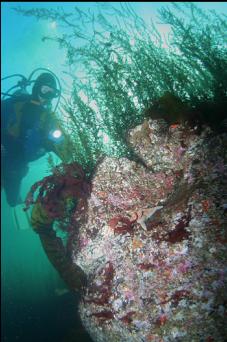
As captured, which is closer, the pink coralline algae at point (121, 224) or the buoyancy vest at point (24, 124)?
the pink coralline algae at point (121, 224)

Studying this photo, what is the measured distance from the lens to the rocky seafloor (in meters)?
3.00

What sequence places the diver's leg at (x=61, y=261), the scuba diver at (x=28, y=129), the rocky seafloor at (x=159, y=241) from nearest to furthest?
the rocky seafloor at (x=159, y=241), the diver's leg at (x=61, y=261), the scuba diver at (x=28, y=129)

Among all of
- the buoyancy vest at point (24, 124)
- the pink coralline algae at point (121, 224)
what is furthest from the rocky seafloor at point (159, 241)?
the buoyancy vest at point (24, 124)

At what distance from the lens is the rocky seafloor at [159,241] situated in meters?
3.00

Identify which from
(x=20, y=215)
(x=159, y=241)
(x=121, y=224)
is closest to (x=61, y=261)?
(x=121, y=224)

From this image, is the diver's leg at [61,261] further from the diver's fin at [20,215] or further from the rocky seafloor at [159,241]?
the diver's fin at [20,215]

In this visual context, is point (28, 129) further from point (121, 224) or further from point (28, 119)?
point (121, 224)

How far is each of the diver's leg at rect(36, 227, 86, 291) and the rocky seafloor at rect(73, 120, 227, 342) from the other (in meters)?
0.15

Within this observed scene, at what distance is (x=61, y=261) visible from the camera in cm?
465

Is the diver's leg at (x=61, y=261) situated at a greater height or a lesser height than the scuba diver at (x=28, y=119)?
lesser

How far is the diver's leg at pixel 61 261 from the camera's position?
4355 mm

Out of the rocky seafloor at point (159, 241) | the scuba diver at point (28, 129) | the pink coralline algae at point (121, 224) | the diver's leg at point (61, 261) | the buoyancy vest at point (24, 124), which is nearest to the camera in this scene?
the rocky seafloor at point (159, 241)

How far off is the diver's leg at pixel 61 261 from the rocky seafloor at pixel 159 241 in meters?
0.15

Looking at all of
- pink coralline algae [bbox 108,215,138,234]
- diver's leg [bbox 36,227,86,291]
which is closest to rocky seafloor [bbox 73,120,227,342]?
pink coralline algae [bbox 108,215,138,234]
